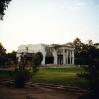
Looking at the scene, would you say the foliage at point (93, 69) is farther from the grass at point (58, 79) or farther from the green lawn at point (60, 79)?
the green lawn at point (60, 79)

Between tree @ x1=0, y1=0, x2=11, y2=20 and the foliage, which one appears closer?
the foliage

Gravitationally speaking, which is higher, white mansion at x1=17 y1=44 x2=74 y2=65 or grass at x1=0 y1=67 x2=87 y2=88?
white mansion at x1=17 y1=44 x2=74 y2=65

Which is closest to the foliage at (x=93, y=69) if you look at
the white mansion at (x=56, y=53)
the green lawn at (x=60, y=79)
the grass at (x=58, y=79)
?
the grass at (x=58, y=79)

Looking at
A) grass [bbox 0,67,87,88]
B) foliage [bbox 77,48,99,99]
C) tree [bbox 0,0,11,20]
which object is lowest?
grass [bbox 0,67,87,88]

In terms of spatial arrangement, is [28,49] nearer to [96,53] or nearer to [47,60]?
[47,60]

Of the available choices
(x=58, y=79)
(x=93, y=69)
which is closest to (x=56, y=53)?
(x=58, y=79)

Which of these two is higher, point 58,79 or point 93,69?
point 93,69

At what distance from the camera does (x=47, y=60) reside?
75.4m

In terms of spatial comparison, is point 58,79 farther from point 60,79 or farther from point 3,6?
point 3,6

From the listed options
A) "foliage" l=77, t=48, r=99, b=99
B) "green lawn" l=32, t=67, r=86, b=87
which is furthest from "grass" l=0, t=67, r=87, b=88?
"foliage" l=77, t=48, r=99, b=99

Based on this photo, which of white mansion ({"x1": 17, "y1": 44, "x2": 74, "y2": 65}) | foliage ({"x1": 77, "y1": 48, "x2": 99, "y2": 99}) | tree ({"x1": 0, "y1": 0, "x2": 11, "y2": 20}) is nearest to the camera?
foliage ({"x1": 77, "y1": 48, "x2": 99, "y2": 99})

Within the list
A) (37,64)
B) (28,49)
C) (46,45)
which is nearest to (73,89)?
(37,64)

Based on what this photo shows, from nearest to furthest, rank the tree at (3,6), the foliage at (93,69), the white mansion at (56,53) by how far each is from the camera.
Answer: the foliage at (93,69) < the tree at (3,6) < the white mansion at (56,53)

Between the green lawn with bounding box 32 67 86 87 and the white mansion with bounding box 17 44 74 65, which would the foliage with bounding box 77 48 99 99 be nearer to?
the green lawn with bounding box 32 67 86 87
